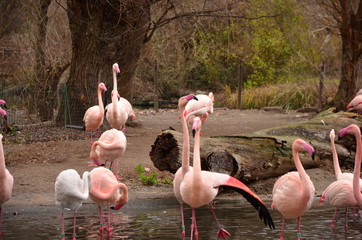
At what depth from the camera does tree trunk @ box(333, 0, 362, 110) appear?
12.4 metres

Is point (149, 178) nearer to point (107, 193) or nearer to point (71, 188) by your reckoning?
point (107, 193)

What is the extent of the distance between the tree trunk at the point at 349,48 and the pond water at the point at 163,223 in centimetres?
633

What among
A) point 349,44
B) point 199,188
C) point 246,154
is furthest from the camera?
point 349,44

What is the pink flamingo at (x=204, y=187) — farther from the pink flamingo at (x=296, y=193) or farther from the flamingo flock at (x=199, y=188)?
the pink flamingo at (x=296, y=193)

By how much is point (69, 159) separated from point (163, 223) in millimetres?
3230

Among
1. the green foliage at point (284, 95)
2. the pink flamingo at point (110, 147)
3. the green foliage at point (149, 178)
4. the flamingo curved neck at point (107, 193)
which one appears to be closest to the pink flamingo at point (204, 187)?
the flamingo curved neck at point (107, 193)

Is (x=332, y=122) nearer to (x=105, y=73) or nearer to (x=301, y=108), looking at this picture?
(x=105, y=73)

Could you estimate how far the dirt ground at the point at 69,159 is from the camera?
7.39 meters

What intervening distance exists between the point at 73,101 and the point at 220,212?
6238 millimetres

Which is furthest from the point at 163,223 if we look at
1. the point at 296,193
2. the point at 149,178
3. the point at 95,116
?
the point at 95,116

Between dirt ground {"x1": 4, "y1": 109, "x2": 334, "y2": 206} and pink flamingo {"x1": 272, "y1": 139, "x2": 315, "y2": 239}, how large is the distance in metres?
1.90

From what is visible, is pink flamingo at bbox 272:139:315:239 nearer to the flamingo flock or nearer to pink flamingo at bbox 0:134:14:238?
the flamingo flock

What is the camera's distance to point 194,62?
22516 mm

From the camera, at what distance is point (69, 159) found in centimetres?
905
